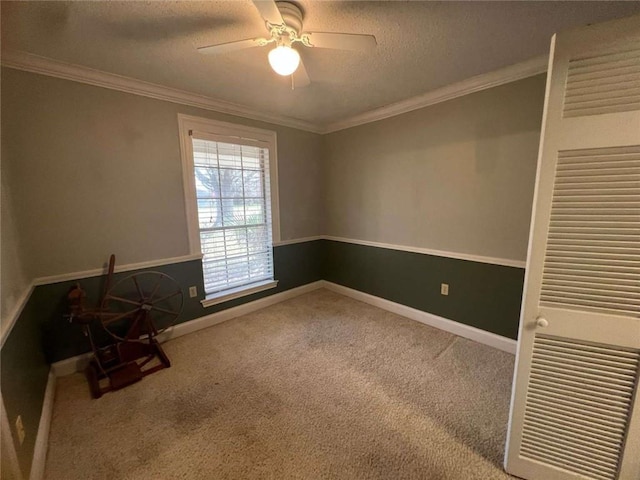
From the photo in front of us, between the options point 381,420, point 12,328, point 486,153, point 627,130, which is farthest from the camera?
point 486,153

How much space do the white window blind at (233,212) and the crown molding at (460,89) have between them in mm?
1326

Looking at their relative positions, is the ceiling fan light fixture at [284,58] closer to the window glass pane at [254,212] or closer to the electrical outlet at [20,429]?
the window glass pane at [254,212]

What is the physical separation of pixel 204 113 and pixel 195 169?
0.57m

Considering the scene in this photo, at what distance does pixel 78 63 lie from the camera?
6.24ft

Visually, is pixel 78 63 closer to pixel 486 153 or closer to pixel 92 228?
pixel 92 228

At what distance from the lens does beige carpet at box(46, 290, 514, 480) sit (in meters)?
1.40

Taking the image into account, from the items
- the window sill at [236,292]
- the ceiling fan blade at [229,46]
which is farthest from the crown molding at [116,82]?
the window sill at [236,292]

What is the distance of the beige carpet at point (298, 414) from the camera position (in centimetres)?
140

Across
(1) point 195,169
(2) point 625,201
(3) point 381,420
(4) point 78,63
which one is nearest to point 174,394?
(3) point 381,420

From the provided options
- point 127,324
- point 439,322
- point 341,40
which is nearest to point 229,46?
point 341,40

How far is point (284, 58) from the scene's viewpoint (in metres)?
1.41

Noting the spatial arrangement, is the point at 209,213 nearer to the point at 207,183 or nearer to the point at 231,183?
the point at 207,183

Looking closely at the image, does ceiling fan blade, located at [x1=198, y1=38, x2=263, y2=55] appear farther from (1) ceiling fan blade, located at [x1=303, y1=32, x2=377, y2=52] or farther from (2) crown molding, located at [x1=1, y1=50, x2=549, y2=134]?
(2) crown molding, located at [x1=1, y1=50, x2=549, y2=134]

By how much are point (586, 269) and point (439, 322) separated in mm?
1861
